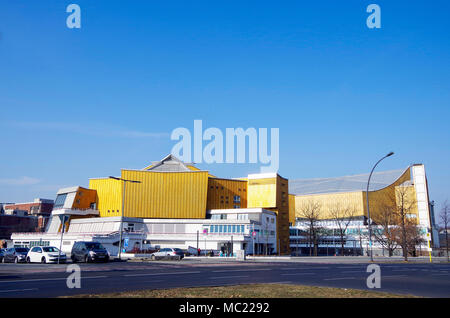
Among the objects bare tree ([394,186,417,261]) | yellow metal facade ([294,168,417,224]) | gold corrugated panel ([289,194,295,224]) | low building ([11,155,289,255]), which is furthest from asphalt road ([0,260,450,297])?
yellow metal facade ([294,168,417,224])

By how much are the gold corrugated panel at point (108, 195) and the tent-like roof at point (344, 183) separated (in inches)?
3051

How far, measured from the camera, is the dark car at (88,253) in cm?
3203

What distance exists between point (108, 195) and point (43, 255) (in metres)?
63.8

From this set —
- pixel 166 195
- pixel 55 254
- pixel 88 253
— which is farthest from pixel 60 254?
pixel 166 195

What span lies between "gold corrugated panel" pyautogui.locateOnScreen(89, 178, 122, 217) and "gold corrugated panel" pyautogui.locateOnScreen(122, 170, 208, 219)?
3.15m

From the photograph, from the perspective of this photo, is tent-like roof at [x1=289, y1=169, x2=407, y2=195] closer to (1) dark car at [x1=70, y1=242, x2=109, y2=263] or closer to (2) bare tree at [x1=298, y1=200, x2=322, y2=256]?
(2) bare tree at [x1=298, y1=200, x2=322, y2=256]

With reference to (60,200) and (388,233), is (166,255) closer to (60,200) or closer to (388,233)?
(388,233)

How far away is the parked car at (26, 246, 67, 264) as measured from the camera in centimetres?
3225

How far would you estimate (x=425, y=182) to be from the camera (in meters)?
113

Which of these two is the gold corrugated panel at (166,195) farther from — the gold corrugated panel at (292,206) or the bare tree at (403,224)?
the bare tree at (403,224)

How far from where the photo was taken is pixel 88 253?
32.1 m

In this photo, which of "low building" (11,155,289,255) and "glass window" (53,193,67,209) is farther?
"glass window" (53,193,67,209)
